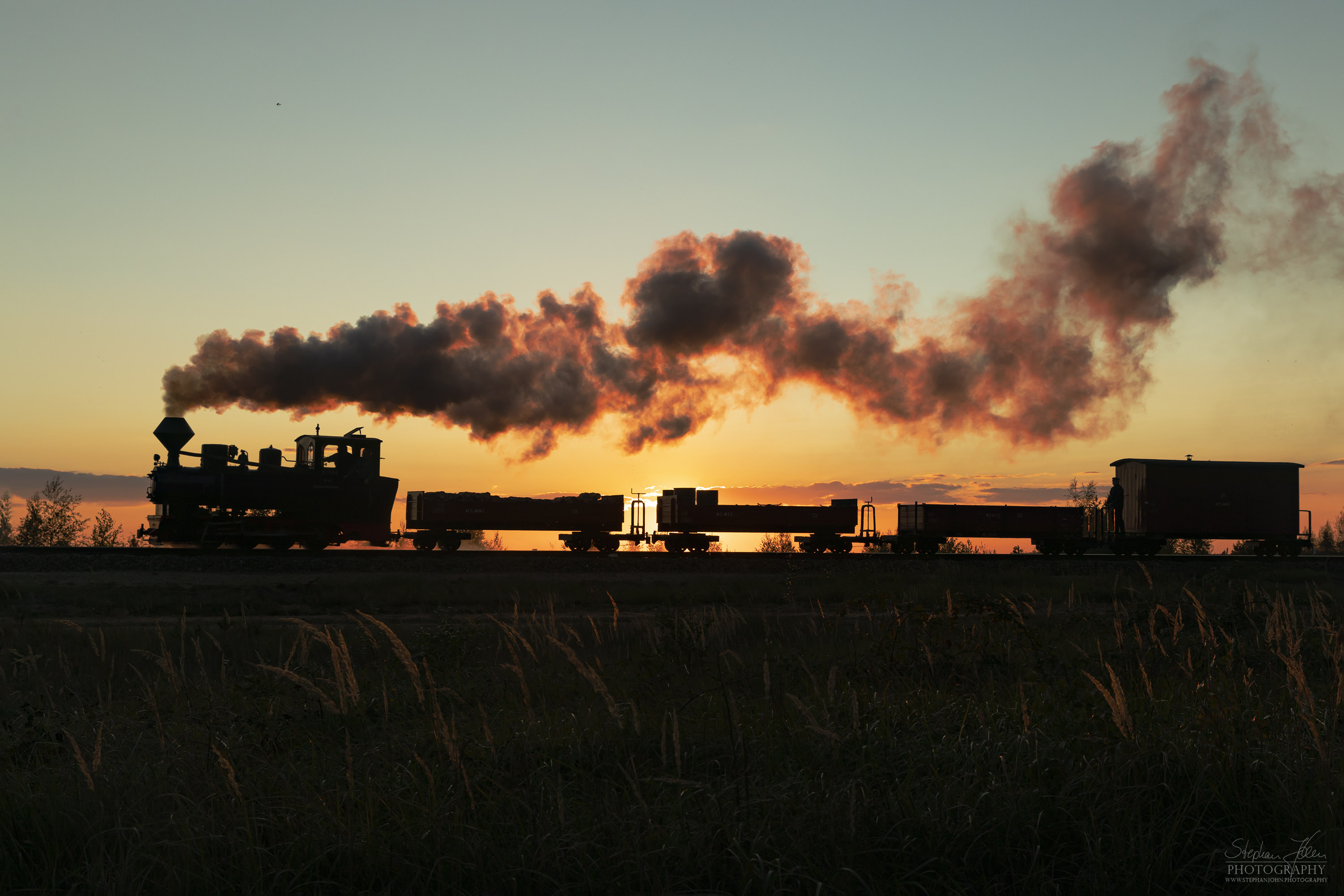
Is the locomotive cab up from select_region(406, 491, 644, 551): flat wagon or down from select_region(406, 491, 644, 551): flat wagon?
up

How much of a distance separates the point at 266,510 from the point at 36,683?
20224 millimetres

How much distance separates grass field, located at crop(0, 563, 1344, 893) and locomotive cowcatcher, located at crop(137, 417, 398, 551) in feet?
70.1

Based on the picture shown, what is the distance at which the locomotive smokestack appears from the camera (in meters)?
26.7

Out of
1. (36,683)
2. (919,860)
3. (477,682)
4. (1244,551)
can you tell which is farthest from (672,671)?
(1244,551)

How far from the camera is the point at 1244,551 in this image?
36.9 metres

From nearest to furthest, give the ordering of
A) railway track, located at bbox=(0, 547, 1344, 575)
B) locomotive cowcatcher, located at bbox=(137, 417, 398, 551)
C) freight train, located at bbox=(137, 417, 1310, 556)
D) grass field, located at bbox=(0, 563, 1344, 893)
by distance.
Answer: grass field, located at bbox=(0, 563, 1344, 893) → railway track, located at bbox=(0, 547, 1344, 575) → locomotive cowcatcher, located at bbox=(137, 417, 398, 551) → freight train, located at bbox=(137, 417, 1310, 556)

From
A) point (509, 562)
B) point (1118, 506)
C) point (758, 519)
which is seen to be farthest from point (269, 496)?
point (1118, 506)

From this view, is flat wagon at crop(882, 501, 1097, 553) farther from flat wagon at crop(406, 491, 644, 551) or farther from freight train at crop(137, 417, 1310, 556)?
flat wagon at crop(406, 491, 644, 551)

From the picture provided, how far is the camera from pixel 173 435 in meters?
26.9

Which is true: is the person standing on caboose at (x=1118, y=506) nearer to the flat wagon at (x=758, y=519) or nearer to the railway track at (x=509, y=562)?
the railway track at (x=509, y=562)

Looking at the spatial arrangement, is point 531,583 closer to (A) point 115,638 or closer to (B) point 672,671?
(A) point 115,638

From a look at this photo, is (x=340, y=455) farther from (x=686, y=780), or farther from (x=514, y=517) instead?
(x=686, y=780)
